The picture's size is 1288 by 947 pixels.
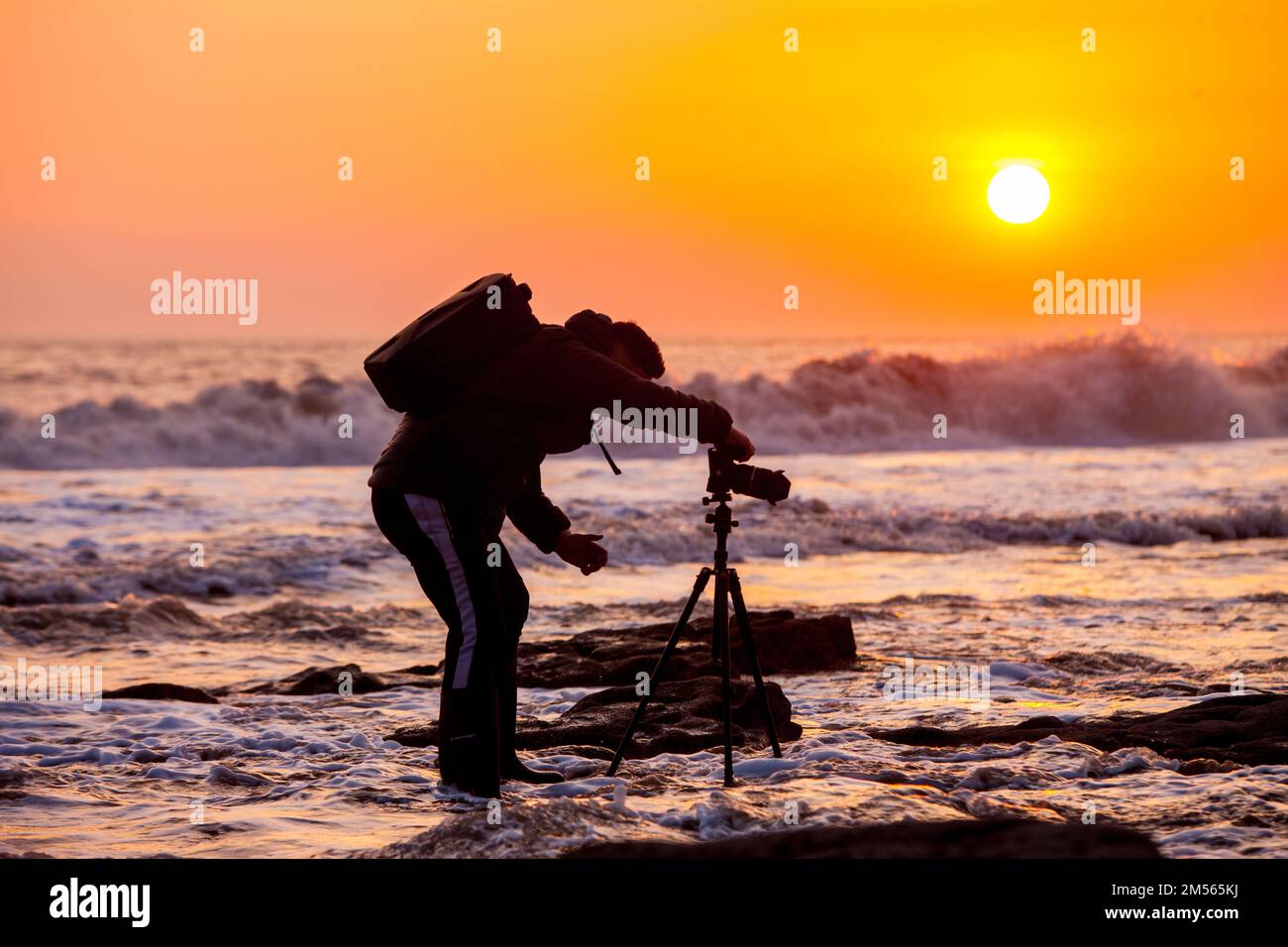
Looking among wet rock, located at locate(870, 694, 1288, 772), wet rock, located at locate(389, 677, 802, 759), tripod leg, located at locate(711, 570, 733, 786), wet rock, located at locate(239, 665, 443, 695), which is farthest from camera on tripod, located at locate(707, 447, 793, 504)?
wet rock, located at locate(239, 665, 443, 695)

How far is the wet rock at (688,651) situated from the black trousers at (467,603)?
7.87 feet

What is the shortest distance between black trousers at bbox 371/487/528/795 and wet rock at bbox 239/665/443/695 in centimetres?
267

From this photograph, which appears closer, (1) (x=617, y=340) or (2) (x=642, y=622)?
(1) (x=617, y=340)

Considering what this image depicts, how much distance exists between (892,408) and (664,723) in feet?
92.6

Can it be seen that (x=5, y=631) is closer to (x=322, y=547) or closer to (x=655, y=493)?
(x=322, y=547)

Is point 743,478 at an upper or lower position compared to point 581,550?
upper

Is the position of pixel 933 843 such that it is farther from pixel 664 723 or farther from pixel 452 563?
pixel 664 723

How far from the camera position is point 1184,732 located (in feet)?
19.0

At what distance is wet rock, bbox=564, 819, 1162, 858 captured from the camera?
3582 mm

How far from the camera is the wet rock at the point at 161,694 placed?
737 cm
